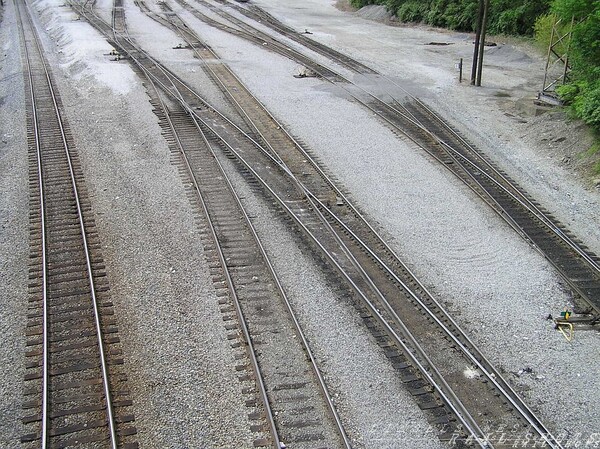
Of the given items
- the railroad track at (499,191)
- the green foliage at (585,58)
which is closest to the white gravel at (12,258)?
the railroad track at (499,191)

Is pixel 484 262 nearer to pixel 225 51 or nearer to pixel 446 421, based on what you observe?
pixel 446 421

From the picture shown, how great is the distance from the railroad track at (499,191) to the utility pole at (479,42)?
3269 mm

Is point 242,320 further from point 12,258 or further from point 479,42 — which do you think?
point 479,42

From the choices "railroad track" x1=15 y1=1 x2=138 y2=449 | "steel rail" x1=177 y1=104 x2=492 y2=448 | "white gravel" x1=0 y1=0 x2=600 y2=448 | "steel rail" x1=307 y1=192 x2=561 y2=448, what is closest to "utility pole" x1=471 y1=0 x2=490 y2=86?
"white gravel" x1=0 y1=0 x2=600 y2=448

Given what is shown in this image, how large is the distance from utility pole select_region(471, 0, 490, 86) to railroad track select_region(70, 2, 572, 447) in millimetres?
12114

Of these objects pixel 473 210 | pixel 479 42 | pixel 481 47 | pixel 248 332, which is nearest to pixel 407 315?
pixel 248 332

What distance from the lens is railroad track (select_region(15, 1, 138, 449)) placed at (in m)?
8.15

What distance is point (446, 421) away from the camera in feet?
27.3

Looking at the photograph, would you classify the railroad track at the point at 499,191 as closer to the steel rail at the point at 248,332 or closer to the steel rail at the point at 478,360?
the steel rail at the point at 478,360

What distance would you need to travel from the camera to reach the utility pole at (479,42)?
2409cm

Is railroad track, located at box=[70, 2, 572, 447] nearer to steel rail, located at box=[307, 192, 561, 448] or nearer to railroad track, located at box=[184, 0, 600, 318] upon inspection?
steel rail, located at box=[307, 192, 561, 448]

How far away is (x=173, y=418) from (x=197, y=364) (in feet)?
3.59

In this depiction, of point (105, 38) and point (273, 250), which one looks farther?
point (105, 38)

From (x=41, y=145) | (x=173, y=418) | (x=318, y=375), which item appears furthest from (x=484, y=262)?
(x=41, y=145)
